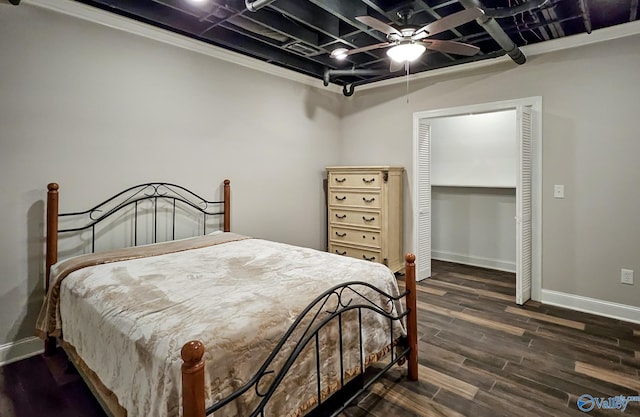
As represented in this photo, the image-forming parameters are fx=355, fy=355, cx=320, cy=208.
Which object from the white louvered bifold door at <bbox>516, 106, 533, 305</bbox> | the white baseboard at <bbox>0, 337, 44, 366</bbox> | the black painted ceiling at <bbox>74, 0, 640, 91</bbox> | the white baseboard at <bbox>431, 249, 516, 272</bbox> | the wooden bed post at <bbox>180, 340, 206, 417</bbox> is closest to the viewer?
the wooden bed post at <bbox>180, 340, 206, 417</bbox>

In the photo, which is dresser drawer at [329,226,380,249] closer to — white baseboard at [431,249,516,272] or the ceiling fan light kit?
white baseboard at [431,249,516,272]

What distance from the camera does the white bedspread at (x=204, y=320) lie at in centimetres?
136

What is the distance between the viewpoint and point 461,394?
7.18 ft

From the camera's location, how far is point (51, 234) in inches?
105

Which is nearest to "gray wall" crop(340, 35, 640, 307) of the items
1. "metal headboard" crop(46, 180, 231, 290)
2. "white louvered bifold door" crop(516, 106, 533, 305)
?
"white louvered bifold door" crop(516, 106, 533, 305)

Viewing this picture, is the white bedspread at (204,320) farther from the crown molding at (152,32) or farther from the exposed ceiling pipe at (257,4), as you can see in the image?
the crown molding at (152,32)

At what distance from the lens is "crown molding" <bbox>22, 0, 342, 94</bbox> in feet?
8.98

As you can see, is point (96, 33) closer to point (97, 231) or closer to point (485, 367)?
point (97, 231)

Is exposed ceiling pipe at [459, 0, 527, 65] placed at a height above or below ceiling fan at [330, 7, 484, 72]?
above

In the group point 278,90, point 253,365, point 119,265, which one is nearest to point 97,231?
point 119,265

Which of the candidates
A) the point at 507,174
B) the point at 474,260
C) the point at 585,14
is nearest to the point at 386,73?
the point at 585,14

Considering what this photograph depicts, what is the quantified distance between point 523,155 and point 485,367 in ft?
7.11

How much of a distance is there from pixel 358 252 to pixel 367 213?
54 cm

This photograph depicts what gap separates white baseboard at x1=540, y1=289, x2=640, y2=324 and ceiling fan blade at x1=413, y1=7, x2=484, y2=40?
291 centimetres
